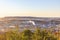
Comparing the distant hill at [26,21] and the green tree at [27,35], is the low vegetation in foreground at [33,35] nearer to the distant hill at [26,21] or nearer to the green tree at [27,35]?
the green tree at [27,35]

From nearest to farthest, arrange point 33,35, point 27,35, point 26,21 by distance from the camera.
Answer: point 33,35
point 27,35
point 26,21

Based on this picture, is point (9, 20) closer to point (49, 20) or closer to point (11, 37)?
point (49, 20)

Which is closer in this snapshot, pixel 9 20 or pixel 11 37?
pixel 11 37

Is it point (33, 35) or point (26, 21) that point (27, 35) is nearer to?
point (33, 35)

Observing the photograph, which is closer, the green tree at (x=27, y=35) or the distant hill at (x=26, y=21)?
the green tree at (x=27, y=35)

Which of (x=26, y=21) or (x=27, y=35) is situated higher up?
(x=27, y=35)

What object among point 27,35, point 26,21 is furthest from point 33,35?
point 26,21

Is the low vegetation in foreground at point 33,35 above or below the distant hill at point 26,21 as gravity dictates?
above

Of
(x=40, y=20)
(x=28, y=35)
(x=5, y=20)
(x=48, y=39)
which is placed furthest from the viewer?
(x=40, y=20)

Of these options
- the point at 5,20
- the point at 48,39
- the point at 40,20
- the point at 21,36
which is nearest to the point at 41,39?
the point at 48,39

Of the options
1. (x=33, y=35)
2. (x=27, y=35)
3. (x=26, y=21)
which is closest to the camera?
(x=33, y=35)

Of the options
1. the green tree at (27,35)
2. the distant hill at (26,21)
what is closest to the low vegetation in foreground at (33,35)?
the green tree at (27,35)
